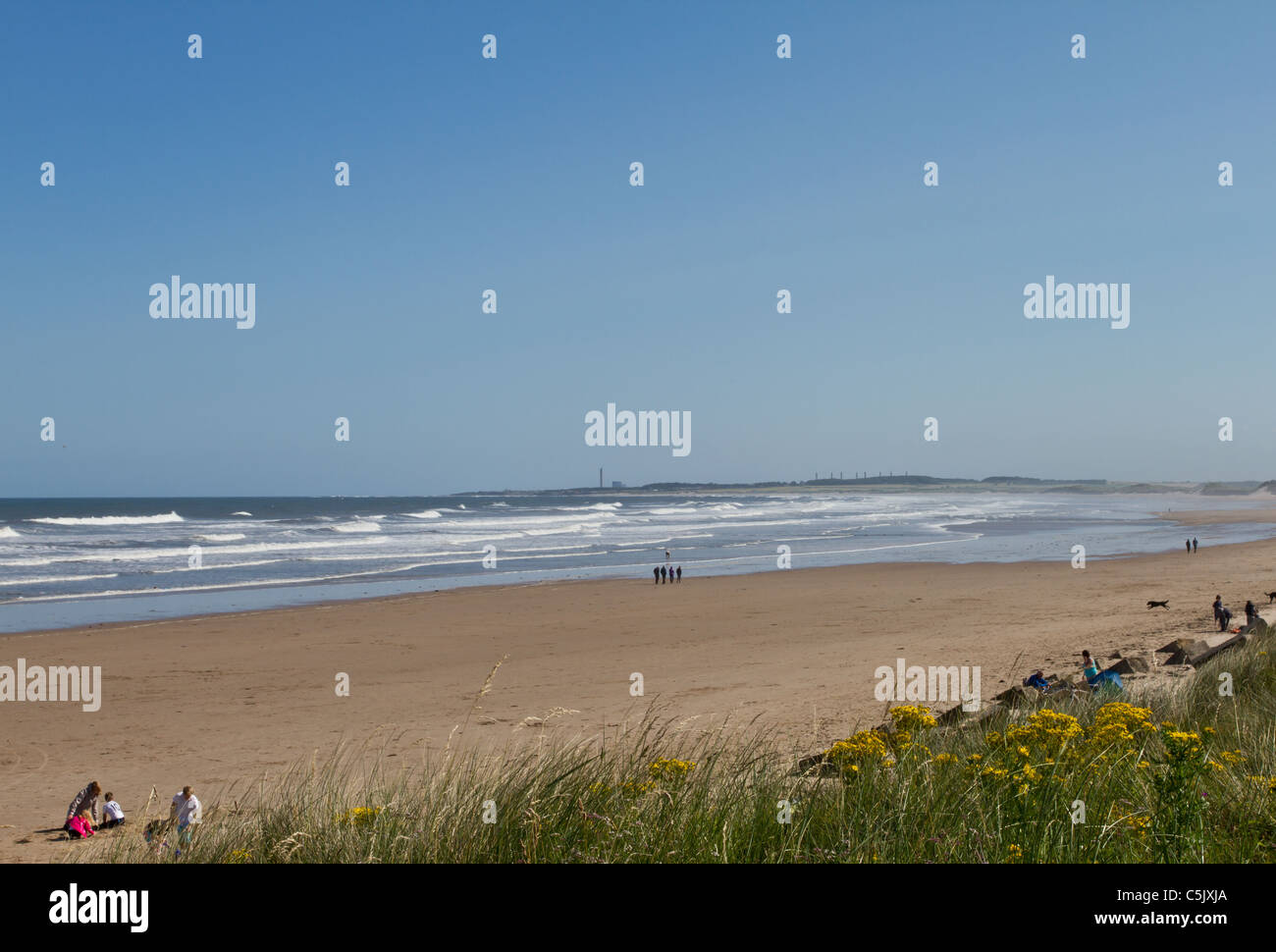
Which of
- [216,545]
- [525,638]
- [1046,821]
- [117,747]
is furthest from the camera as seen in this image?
[216,545]

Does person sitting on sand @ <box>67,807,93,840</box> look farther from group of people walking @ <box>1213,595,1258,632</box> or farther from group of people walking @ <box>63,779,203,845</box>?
group of people walking @ <box>1213,595,1258,632</box>

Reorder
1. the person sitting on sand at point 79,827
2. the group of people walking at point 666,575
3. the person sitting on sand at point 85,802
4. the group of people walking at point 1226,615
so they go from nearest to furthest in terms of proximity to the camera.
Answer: the person sitting on sand at point 79,827, the person sitting on sand at point 85,802, the group of people walking at point 1226,615, the group of people walking at point 666,575

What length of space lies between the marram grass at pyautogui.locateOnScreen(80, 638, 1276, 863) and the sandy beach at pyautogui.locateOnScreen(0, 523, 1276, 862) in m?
1.68

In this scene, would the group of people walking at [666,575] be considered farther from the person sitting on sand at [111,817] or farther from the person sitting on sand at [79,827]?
the person sitting on sand at [79,827]

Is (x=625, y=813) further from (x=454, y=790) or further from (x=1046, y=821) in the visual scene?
(x=1046, y=821)

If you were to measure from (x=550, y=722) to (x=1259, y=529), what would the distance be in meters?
63.8

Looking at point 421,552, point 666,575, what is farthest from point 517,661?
point 421,552

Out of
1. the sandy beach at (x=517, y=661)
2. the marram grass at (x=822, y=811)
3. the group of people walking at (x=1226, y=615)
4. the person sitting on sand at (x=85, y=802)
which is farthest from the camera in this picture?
the group of people walking at (x=1226, y=615)

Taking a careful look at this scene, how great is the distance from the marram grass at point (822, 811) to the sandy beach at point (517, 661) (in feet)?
5.51

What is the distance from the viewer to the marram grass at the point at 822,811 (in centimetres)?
370

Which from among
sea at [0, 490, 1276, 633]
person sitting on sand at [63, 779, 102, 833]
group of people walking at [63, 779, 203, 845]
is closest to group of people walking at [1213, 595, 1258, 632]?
group of people walking at [63, 779, 203, 845]

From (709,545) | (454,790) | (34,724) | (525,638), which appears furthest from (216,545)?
(454,790)

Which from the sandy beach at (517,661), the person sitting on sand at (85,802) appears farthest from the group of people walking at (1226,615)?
the person sitting on sand at (85,802)
